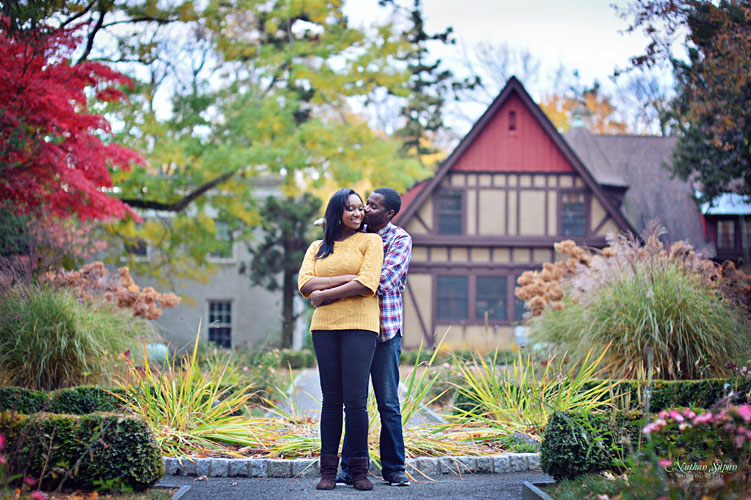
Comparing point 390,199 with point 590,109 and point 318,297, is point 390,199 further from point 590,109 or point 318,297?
point 590,109

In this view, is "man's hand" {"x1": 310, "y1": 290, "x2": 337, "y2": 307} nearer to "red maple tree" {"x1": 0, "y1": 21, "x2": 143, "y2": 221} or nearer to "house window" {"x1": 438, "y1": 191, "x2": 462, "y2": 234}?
"red maple tree" {"x1": 0, "y1": 21, "x2": 143, "y2": 221}

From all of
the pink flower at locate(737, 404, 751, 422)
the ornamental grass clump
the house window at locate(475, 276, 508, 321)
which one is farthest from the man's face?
the house window at locate(475, 276, 508, 321)

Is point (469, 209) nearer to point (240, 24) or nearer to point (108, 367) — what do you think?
point (240, 24)

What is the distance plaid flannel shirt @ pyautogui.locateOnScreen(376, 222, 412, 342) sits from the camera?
4574 mm

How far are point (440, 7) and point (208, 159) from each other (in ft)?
39.5

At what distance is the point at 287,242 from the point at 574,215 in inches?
299

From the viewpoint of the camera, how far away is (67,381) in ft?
A: 21.5

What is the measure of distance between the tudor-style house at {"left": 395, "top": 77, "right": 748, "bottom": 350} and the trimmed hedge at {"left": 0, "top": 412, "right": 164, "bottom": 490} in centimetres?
1507

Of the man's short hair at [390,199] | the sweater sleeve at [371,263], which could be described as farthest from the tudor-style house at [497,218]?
the sweater sleeve at [371,263]

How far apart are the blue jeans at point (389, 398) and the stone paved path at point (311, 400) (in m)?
1.05

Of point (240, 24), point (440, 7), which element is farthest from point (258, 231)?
point (440, 7)

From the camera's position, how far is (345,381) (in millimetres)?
4363

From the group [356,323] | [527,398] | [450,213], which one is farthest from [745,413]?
[450,213]

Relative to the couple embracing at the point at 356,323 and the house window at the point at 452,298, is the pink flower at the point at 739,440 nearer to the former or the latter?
the couple embracing at the point at 356,323
